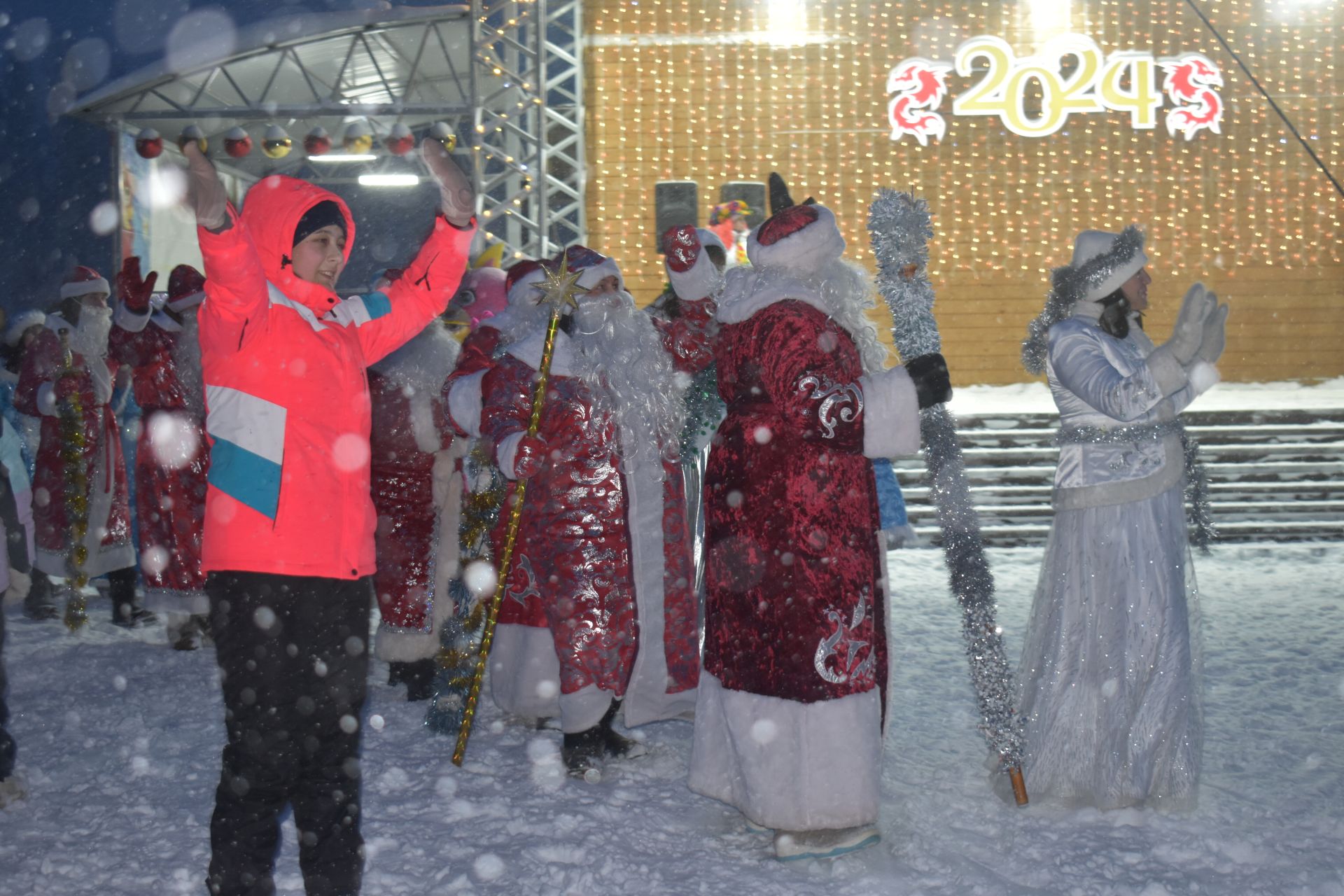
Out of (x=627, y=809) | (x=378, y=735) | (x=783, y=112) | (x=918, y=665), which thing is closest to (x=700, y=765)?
(x=627, y=809)

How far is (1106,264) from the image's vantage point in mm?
3787

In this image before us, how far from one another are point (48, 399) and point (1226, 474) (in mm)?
9661

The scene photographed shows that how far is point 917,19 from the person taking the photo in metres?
14.2

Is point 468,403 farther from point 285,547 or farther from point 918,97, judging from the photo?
point 918,97

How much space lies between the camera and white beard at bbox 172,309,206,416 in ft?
20.1

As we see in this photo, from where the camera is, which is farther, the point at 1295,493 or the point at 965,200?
the point at 965,200

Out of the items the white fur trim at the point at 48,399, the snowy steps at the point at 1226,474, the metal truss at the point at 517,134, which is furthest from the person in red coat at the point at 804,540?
the metal truss at the point at 517,134

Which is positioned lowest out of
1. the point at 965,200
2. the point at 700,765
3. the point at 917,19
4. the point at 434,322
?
the point at 700,765

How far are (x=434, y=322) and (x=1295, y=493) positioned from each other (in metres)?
8.52

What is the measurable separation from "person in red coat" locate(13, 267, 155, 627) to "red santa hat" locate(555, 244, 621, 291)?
3820mm

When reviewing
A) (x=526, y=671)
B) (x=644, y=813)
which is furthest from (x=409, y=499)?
(x=644, y=813)

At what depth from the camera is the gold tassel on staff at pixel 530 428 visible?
160 inches

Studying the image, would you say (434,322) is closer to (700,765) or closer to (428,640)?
(428,640)

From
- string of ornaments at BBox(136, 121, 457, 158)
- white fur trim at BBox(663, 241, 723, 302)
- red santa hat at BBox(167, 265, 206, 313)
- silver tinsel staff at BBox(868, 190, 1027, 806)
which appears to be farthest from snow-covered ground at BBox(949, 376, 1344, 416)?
silver tinsel staff at BBox(868, 190, 1027, 806)
